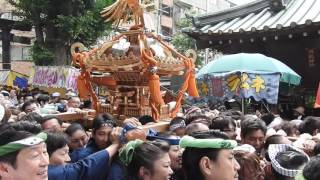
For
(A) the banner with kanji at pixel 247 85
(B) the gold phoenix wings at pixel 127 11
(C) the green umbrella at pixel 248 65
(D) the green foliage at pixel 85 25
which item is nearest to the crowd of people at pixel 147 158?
(B) the gold phoenix wings at pixel 127 11

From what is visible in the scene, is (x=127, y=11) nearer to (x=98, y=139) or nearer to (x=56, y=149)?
(x=98, y=139)

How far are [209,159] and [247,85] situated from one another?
147 inches

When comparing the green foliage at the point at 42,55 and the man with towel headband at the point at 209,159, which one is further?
the green foliage at the point at 42,55

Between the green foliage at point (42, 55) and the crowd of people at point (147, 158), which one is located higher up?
the green foliage at point (42, 55)

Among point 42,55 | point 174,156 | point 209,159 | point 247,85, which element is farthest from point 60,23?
point 209,159

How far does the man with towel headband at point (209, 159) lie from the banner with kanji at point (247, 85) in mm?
3631

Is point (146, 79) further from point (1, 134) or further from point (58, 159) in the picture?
point (1, 134)

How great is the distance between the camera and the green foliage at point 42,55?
625 inches

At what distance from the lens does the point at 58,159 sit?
3076mm

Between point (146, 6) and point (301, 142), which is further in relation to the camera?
point (146, 6)

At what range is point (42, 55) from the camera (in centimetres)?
1586

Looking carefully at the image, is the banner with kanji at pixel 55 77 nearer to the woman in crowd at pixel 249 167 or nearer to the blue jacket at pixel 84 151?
the blue jacket at pixel 84 151

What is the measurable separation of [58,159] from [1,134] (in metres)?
0.70

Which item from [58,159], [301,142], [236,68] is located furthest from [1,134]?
[236,68]
